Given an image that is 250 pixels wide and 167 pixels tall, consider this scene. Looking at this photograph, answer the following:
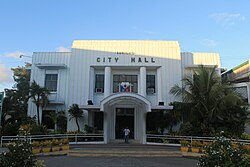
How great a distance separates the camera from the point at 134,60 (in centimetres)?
2130

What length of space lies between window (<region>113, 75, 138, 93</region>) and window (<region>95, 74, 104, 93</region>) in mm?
1099

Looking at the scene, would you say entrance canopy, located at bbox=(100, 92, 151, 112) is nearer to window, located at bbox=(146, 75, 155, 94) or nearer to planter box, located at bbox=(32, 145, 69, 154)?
window, located at bbox=(146, 75, 155, 94)

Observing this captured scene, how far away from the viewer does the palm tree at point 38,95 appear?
18891 mm

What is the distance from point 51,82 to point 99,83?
446cm

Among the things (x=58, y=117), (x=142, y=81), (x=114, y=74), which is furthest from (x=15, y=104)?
(x=142, y=81)

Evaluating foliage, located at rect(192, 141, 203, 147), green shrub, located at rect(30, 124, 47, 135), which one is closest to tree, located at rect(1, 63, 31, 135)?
green shrub, located at rect(30, 124, 47, 135)

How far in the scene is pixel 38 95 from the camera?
63.4 feet

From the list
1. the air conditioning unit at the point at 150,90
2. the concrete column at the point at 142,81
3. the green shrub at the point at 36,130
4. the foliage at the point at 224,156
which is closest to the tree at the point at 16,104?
the green shrub at the point at 36,130

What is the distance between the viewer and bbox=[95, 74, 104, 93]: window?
21500 millimetres

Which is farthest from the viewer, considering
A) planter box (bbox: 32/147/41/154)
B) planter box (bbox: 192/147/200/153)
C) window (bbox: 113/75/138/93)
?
window (bbox: 113/75/138/93)

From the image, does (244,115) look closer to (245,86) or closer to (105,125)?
(245,86)

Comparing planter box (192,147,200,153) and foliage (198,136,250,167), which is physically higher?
foliage (198,136,250,167)

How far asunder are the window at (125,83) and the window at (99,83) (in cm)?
110

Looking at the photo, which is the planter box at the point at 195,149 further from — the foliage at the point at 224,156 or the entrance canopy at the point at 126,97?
the foliage at the point at 224,156
